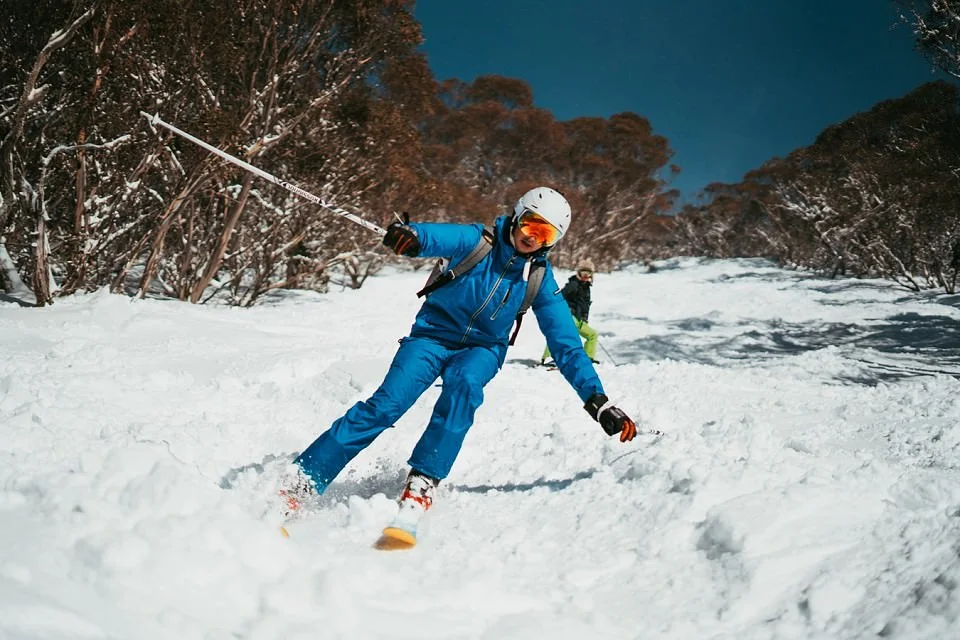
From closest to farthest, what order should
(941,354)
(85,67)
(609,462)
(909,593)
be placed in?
(909,593)
(609,462)
(85,67)
(941,354)

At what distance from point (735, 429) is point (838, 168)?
2425 cm

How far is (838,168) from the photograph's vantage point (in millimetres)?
22906

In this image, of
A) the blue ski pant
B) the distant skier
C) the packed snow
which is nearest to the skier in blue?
the blue ski pant

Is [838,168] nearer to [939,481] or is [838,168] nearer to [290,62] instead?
[290,62]

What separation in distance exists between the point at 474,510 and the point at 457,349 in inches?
30.5

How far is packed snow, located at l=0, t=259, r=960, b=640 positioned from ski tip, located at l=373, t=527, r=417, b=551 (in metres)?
0.05

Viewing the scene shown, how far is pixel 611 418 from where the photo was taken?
8.69ft

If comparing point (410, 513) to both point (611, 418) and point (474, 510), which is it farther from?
point (611, 418)

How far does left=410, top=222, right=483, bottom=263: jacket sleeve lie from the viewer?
2.65 meters

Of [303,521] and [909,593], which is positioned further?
[303,521]

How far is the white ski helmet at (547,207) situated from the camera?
276 cm

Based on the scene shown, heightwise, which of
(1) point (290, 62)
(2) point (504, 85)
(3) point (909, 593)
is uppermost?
(2) point (504, 85)

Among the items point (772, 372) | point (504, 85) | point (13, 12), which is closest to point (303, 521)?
point (772, 372)

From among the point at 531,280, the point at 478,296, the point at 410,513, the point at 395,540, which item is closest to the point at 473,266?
the point at 478,296
